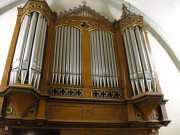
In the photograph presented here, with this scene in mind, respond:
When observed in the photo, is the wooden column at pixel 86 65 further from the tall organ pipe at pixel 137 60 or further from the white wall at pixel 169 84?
the white wall at pixel 169 84

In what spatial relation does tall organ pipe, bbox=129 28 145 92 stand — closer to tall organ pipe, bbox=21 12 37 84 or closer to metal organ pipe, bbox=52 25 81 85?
metal organ pipe, bbox=52 25 81 85

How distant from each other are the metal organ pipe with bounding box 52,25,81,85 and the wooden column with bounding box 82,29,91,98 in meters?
0.11

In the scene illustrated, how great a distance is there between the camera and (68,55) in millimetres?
5594

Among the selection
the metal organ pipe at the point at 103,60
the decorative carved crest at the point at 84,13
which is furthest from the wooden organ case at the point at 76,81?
the decorative carved crest at the point at 84,13

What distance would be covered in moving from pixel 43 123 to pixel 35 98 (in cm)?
53

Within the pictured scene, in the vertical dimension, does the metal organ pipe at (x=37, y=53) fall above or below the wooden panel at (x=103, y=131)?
above

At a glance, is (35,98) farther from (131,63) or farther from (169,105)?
(169,105)

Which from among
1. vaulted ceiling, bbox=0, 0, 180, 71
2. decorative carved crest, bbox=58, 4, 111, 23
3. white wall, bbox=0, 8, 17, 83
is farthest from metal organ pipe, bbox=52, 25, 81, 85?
vaulted ceiling, bbox=0, 0, 180, 71

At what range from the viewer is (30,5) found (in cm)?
574

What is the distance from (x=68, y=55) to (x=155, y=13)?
148 inches

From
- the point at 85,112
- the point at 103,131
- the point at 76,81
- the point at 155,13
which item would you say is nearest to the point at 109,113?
the point at 103,131

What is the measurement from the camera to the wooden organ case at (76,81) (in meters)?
4.46

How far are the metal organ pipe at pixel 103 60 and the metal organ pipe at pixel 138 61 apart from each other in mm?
402

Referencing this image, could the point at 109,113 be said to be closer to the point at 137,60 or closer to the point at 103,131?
the point at 103,131
